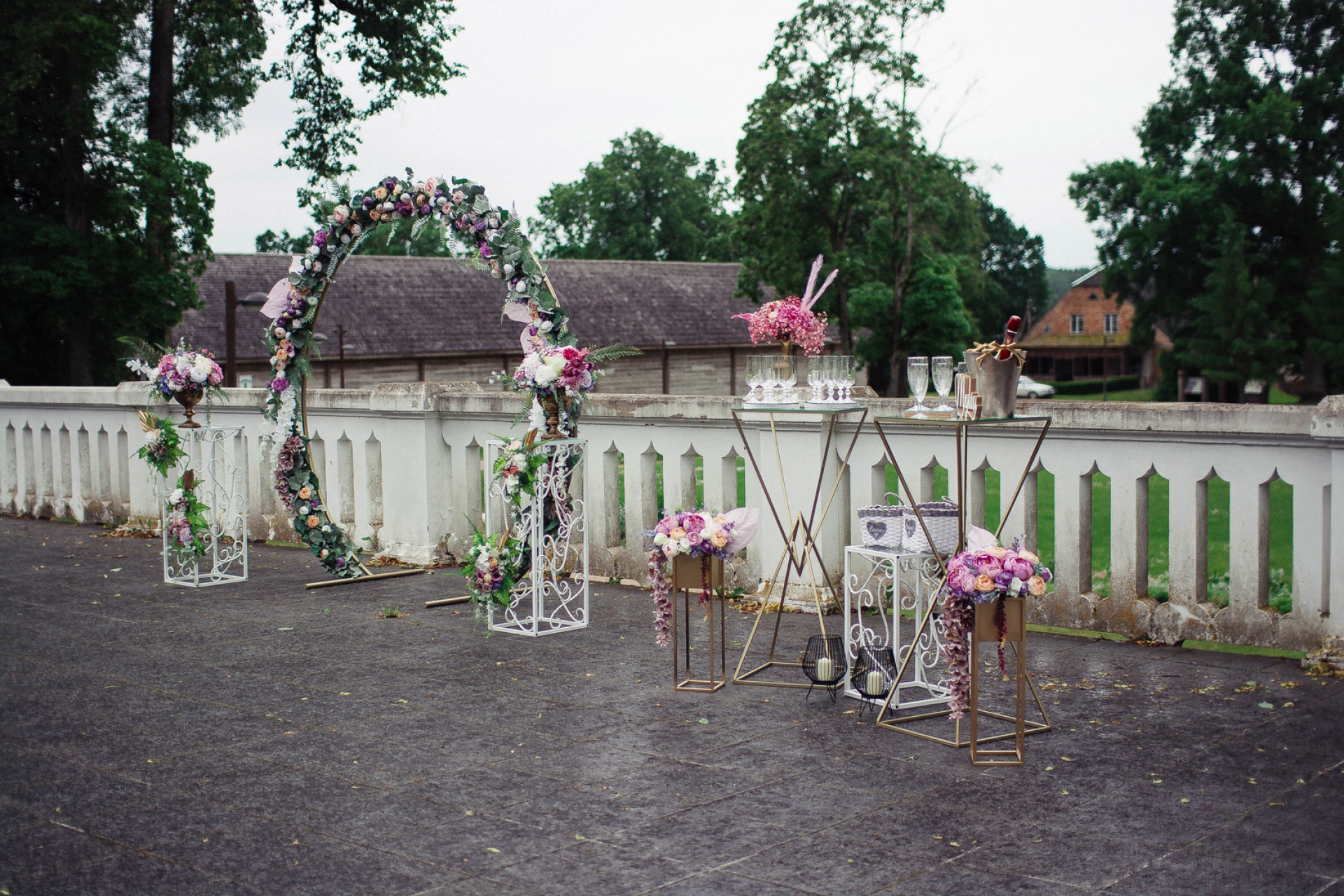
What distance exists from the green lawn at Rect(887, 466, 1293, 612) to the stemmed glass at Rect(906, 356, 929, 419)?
2502mm

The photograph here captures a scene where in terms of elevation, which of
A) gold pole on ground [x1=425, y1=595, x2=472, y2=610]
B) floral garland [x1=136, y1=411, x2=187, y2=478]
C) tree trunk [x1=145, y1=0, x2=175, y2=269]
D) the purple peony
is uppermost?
tree trunk [x1=145, y1=0, x2=175, y2=269]

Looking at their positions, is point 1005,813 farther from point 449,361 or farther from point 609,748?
point 449,361

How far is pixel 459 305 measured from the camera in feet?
126

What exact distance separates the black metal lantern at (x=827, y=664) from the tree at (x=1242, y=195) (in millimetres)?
37633

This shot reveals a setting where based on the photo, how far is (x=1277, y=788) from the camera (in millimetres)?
4477

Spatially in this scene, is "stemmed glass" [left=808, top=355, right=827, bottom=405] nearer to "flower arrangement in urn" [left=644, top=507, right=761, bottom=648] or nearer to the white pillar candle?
"flower arrangement in urn" [left=644, top=507, right=761, bottom=648]

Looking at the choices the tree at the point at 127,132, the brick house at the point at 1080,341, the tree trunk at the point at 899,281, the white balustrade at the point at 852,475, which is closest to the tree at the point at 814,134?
the tree trunk at the point at 899,281

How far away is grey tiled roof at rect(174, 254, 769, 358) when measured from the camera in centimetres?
3497

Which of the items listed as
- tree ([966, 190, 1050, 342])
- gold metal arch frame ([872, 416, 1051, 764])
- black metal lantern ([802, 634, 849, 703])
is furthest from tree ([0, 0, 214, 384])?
→ tree ([966, 190, 1050, 342])

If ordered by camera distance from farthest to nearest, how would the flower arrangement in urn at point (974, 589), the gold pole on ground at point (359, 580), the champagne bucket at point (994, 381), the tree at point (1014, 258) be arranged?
the tree at point (1014, 258) < the gold pole on ground at point (359, 580) < the champagne bucket at point (994, 381) < the flower arrangement in urn at point (974, 589)

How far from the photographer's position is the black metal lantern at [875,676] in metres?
5.55

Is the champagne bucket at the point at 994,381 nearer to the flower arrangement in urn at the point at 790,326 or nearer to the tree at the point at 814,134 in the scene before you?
the flower arrangement in urn at the point at 790,326

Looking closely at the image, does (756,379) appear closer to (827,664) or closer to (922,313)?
(827,664)

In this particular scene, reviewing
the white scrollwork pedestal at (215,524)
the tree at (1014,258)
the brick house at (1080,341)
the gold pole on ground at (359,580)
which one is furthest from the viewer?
the tree at (1014,258)
